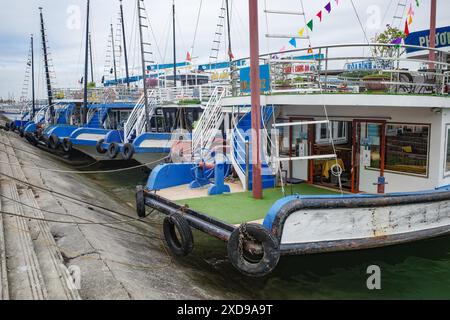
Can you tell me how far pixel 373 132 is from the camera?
8.24 metres

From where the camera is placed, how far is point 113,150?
58.2ft

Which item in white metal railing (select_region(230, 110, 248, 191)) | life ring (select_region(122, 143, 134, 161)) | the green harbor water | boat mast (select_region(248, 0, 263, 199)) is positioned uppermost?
boat mast (select_region(248, 0, 263, 199))

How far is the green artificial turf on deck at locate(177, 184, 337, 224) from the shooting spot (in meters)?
6.84

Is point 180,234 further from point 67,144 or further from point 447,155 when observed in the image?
point 67,144

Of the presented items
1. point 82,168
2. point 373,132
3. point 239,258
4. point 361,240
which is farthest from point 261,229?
point 82,168

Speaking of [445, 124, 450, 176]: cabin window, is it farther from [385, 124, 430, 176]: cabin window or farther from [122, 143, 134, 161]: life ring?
[122, 143, 134, 161]: life ring

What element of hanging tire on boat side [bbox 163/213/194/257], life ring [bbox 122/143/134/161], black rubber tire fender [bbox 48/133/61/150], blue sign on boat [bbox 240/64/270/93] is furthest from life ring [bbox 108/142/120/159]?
hanging tire on boat side [bbox 163/213/194/257]

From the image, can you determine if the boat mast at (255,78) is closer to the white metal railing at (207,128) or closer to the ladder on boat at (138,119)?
the white metal railing at (207,128)

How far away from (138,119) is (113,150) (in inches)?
117

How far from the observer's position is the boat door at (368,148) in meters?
8.12

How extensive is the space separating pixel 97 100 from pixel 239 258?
23.8 meters

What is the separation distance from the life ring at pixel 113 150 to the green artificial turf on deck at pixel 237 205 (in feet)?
34.4

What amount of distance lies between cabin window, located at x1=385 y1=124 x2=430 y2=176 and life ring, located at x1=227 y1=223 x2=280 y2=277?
158 inches
